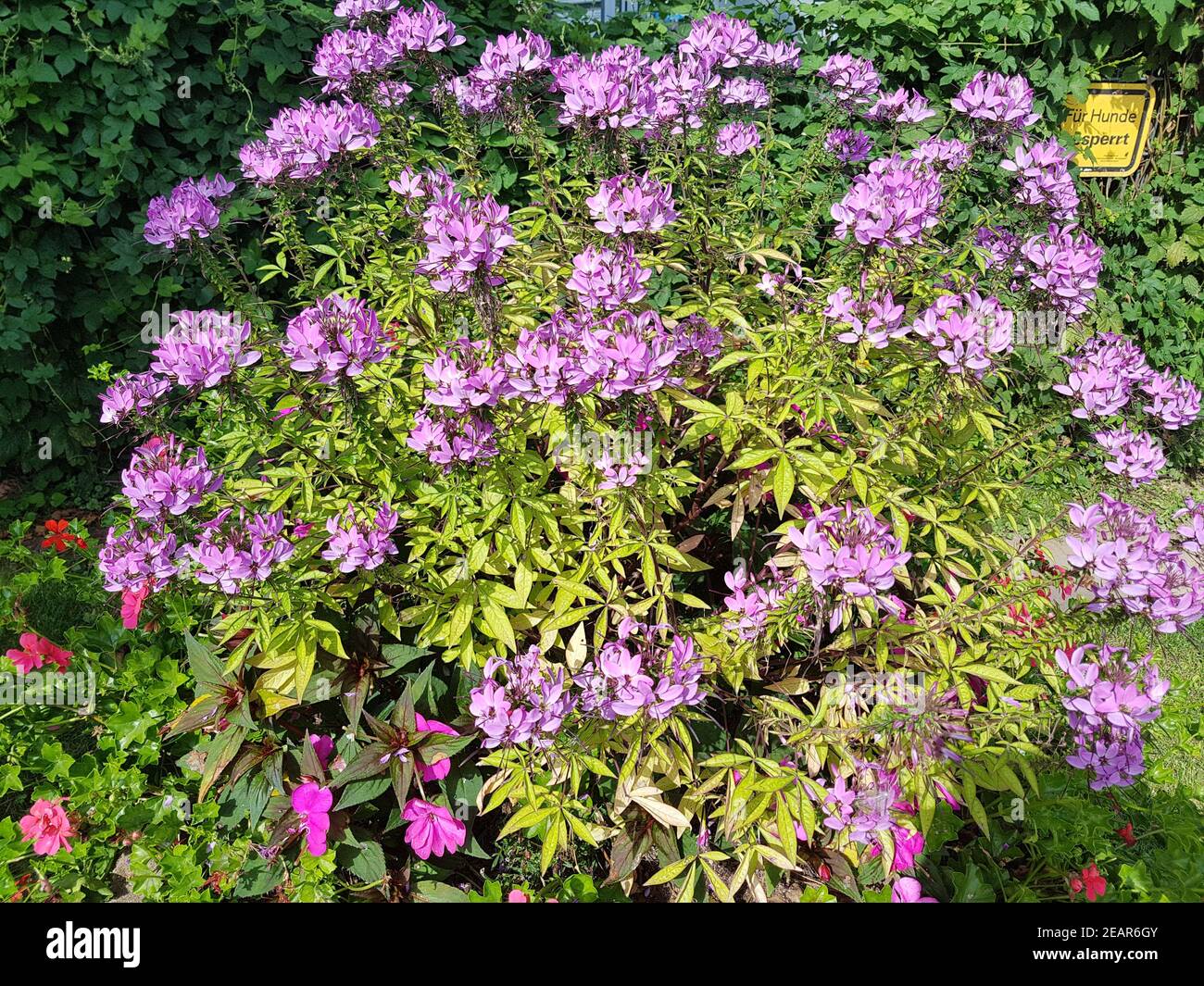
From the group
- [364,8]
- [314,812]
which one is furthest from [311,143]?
[314,812]

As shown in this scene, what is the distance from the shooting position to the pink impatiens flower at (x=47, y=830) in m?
2.30

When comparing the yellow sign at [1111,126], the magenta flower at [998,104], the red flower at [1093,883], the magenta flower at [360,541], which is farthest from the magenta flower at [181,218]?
the yellow sign at [1111,126]

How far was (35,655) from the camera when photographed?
2646mm

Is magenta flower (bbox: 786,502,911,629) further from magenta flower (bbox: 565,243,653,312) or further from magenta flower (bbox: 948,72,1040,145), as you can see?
magenta flower (bbox: 948,72,1040,145)

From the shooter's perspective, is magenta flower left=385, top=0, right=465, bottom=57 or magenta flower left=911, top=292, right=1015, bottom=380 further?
magenta flower left=385, top=0, right=465, bottom=57

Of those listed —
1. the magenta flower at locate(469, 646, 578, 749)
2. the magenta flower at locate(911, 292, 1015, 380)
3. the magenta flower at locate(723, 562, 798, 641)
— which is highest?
the magenta flower at locate(911, 292, 1015, 380)

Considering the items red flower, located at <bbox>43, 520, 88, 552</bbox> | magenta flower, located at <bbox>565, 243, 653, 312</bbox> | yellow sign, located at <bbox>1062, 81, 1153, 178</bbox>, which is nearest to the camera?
magenta flower, located at <bbox>565, 243, 653, 312</bbox>

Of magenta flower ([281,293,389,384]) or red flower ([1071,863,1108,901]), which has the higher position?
magenta flower ([281,293,389,384])

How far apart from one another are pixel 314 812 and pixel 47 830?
2.51 feet

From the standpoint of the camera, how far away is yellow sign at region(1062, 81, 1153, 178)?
4859mm

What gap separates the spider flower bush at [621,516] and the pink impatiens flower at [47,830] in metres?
0.13

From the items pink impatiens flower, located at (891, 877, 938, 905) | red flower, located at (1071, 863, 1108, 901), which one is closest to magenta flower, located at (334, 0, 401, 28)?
pink impatiens flower, located at (891, 877, 938, 905)

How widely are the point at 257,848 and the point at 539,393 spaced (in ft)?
4.35

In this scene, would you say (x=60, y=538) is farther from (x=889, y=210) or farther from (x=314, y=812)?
(x=889, y=210)
